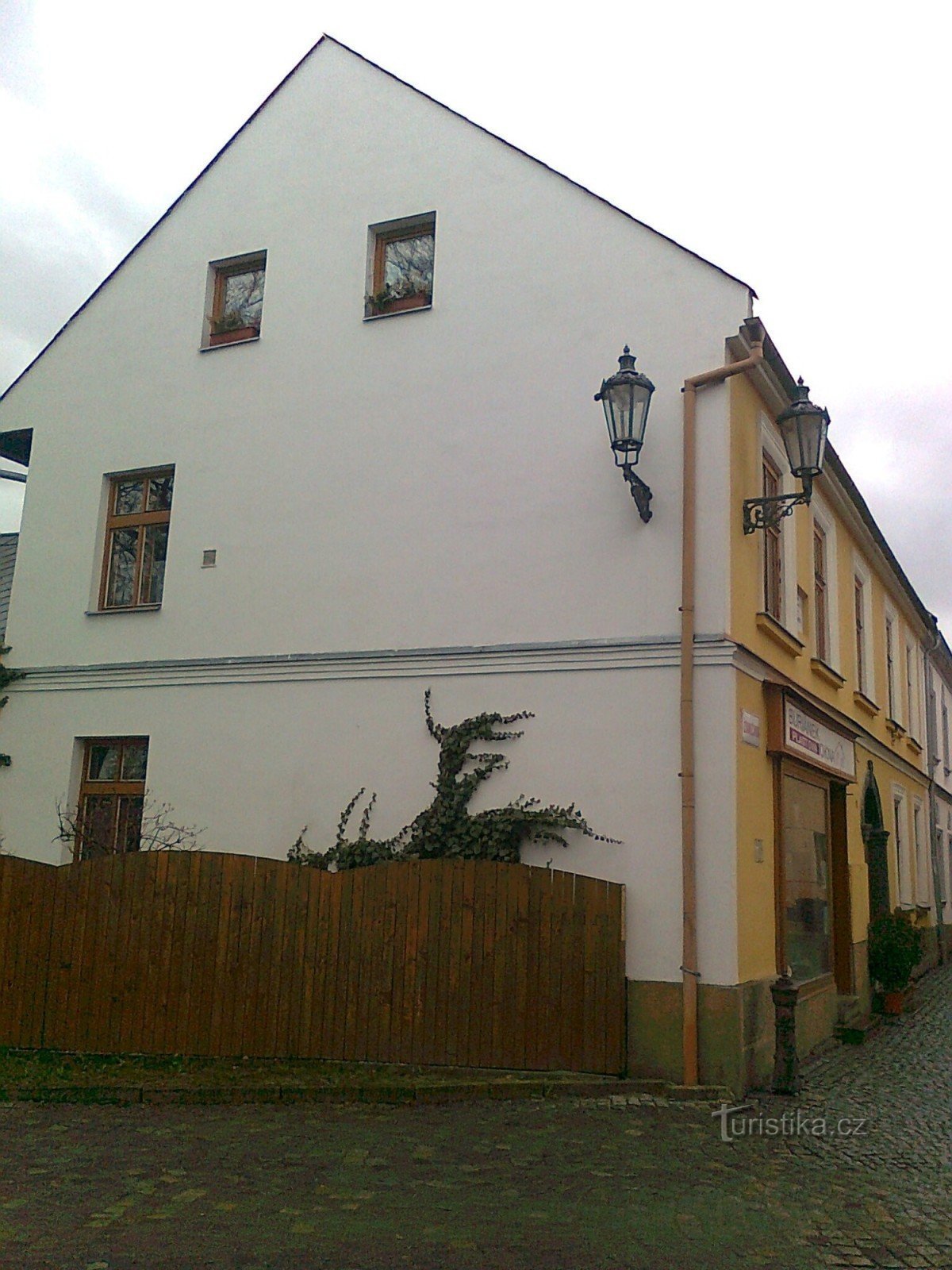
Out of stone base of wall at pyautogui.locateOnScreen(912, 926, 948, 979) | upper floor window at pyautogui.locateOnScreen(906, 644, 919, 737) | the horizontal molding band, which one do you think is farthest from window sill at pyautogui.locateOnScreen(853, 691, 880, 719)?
the horizontal molding band

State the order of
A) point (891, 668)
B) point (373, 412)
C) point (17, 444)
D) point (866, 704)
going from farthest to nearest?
point (891, 668)
point (866, 704)
point (17, 444)
point (373, 412)

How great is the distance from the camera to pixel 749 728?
33.6 ft

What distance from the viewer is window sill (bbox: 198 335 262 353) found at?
517 inches

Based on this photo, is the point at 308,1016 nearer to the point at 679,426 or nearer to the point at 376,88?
the point at 679,426

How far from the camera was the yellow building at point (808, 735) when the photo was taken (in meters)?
10.2

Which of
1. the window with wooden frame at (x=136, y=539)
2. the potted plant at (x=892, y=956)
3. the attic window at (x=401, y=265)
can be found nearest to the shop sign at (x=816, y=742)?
the potted plant at (x=892, y=956)

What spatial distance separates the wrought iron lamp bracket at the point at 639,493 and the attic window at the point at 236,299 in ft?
17.2

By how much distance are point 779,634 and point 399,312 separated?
512cm

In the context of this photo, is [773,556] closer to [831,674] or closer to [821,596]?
[831,674]

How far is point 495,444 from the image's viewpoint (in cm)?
1145

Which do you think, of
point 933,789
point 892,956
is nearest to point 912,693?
point 933,789

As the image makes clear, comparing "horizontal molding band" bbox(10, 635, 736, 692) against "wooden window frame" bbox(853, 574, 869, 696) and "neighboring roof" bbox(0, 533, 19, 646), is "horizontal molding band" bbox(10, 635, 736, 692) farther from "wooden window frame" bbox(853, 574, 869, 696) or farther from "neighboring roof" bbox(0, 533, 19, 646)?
"wooden window frame" bbox(853, 574, 869, 696)

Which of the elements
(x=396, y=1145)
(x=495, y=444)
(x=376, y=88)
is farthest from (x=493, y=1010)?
(x=376, y=88)

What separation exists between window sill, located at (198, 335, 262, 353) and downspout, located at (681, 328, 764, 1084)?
5.17m
